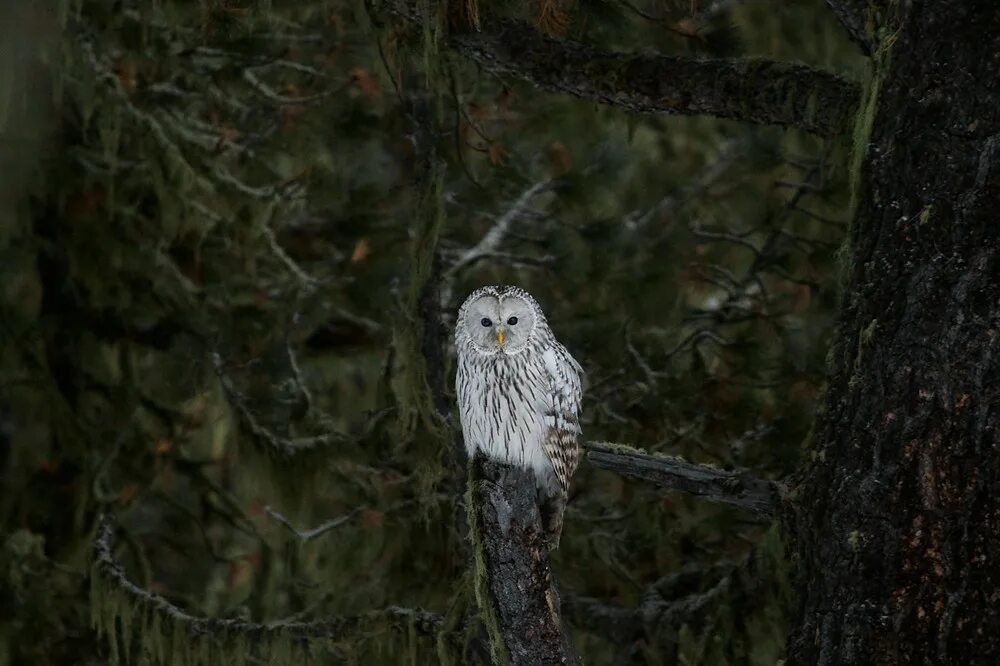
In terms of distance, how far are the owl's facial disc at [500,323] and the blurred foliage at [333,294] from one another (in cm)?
75

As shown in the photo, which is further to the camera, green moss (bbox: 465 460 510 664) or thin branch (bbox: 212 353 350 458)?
A: thin branch (bbox: 212 353 350 458)

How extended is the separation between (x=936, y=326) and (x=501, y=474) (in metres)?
0.95

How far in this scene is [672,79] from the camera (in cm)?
287

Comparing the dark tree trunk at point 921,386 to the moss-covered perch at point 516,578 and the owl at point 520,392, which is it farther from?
the owl at point 520,392

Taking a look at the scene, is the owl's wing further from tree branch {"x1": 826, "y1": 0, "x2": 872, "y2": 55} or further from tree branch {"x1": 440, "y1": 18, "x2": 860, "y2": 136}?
tree branch {"x1": 826, "y1": 0, "x2": 872, "y2": 55}

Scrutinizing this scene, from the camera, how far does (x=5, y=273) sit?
4.69m

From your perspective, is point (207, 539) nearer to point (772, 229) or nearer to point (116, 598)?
point (116, 598)

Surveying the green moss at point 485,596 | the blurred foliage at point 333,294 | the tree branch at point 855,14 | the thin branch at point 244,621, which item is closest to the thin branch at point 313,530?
the blurred foliage at point 333,294

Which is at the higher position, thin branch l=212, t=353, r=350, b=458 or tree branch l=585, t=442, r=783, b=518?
thin branch l=212, t=353, r=350, b=458

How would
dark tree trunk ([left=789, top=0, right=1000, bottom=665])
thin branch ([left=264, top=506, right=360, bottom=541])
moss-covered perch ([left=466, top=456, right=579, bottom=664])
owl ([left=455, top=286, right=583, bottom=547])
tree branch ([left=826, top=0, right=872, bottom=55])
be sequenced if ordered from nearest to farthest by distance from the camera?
dark tree trunk ([left=789, top=0, right=1000, bottom=665]) → moss-covered perch ([left=466, top=456, right=579, bottom=664]) → tree branch ([left=826, top=0, right=872, bottom=55]) → owl ([left=455, top=286, right=583, bottom=547]) → thin branch ([left=264, top=506, right=360, bottom=541])

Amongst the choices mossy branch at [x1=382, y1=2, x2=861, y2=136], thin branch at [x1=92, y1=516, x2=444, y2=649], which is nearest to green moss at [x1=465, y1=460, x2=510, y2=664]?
thin branch at [x1=92, y1=516, x2=444, y2=649]

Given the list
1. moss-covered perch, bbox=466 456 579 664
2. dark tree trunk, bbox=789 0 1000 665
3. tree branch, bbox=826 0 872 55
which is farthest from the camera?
tree branch, bbox=826 0 872 55

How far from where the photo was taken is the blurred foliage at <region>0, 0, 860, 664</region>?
14.6ft

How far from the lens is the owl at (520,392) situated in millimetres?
3229
